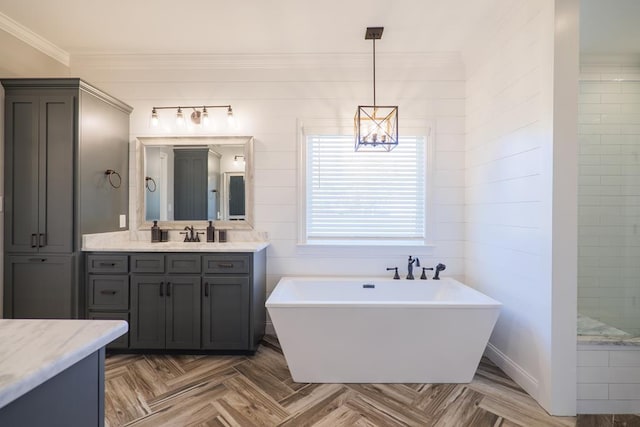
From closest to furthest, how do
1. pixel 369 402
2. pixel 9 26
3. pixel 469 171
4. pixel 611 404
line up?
pixel 611 404, pixel 369 402, pixel 9 26, pixel 469 171

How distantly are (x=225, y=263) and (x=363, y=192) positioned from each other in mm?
1508

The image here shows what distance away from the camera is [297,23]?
259 centimetres

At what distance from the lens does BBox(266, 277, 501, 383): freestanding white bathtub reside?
7.02 feet

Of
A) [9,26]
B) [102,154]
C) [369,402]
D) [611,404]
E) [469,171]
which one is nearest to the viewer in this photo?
[611,404]

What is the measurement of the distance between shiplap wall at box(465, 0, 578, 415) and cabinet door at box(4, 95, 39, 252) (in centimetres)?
375

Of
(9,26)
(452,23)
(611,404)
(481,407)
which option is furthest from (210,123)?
(611,404)

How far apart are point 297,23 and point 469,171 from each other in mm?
2058

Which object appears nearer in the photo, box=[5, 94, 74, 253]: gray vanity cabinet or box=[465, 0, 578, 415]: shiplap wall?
box=[465, 0, 578, 415]: shiplap wall

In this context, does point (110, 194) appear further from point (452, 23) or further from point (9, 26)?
point (452, 23)

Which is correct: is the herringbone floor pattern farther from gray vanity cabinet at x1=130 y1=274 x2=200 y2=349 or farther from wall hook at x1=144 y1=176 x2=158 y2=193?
wall hook at x1=144 y1=176 x2=158 y2=193

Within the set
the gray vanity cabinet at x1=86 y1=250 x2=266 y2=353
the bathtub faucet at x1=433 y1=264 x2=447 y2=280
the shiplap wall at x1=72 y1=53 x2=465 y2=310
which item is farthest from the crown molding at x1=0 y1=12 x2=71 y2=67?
the bathtub faucet at x1=433 y1=264 x2=447 y2=280

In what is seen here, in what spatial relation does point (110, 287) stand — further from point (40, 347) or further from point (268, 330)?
point (40, 347)

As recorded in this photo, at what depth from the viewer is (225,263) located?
8.68ft

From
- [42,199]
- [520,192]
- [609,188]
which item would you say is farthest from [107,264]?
[609,188]
